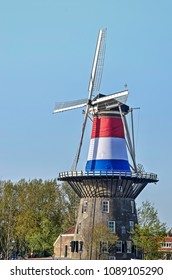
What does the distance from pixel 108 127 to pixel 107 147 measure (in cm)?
198

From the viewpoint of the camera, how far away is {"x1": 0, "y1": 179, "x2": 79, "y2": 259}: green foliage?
3044 inches

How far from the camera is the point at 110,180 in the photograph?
61.7 meters

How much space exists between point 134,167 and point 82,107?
26.0ft

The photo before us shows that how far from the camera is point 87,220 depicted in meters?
62.7

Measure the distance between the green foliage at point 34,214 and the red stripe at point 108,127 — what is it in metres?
17.7

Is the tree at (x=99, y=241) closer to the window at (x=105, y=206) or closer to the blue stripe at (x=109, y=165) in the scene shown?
the window at (x=105, y=206)

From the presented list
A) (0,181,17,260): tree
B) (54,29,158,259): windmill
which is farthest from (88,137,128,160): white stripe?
(0,181,17,260): tree

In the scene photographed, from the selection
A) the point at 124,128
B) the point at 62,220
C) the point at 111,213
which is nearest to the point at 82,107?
the point at 124,128

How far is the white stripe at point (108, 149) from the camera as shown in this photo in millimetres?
62000

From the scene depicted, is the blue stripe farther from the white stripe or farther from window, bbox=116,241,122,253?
window, bbox=116,241,122,253

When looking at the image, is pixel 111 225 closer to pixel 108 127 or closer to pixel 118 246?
pixel 118 246

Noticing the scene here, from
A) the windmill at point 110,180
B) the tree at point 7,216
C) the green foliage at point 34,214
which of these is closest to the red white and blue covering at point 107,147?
the windmill at point 110,180

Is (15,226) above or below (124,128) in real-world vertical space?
below
